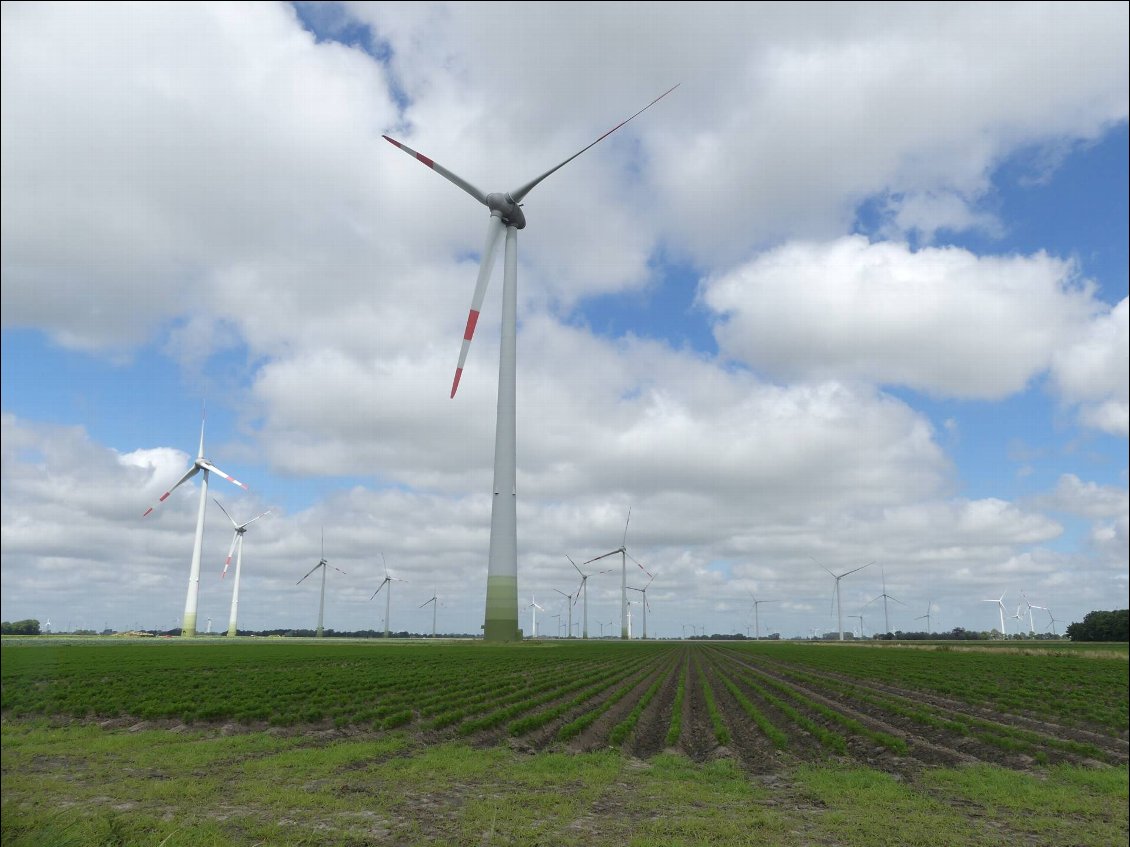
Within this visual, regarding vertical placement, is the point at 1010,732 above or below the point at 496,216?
below

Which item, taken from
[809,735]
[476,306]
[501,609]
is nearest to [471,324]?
[476,306]

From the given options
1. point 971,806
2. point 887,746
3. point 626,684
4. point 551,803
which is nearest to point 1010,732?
point 887,746

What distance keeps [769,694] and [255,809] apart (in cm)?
4234

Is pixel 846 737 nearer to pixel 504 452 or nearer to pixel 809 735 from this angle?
pixel 809 735

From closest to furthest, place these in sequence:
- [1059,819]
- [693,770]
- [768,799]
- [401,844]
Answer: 1. [401,844]
2. [1059,819]
3. [768,799]
4. [693,770]

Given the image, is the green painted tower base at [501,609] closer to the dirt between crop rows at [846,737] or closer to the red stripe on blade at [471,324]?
the red stripe on blade at [471,324]

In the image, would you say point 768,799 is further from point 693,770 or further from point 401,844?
point 401,844

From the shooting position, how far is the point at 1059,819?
2194 centimetres

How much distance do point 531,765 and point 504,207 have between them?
102127 millimetres

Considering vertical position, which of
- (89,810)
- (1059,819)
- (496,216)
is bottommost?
(1059,819)

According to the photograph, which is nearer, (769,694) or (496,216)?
(769,694)

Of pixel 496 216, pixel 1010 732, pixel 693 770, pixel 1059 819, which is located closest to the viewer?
pixel 1059 819

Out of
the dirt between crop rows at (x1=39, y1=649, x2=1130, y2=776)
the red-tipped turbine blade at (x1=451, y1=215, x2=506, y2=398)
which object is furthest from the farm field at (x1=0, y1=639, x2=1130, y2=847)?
the red-tipped turbine blade at (x1=451, y1=215, x2=506, y2=398)

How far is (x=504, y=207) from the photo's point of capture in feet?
385
